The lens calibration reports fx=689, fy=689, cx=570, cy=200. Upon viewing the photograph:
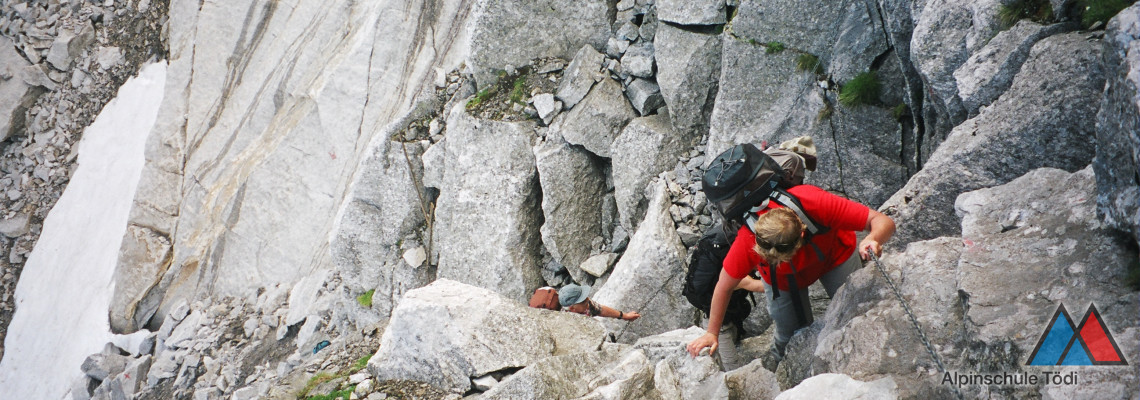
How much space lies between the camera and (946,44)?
8.40 metres

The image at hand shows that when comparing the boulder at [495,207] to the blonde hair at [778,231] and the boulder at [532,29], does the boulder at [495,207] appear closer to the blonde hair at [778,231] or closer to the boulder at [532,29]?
the boulder at [532,29]

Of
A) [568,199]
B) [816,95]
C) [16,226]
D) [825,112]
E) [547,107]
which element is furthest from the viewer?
[16,226]

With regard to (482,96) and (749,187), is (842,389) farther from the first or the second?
(482,96)

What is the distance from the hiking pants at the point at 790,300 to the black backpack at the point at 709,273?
817mm

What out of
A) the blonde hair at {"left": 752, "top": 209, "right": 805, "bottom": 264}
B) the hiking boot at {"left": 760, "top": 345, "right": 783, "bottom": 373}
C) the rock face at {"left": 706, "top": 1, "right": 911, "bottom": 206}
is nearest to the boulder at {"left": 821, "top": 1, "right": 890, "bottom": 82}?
the rock face at {"left": 706, "top": 1, "right": 911, "bottom": 206}

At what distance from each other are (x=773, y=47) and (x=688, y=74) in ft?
5.95

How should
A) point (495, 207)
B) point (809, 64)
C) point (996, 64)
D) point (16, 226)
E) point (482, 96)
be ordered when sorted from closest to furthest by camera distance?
point (996, 64)
point (809, 64)
point (495, 207)
point (482, 96)
point (16, 226)

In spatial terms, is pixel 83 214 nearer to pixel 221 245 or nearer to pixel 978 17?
pixel 221 245

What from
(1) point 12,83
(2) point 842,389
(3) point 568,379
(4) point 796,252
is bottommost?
(3) point 568,379

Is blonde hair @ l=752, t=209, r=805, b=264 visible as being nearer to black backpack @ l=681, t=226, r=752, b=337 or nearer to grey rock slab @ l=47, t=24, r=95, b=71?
black backpack @ l=681, t=226, r=752, b=337

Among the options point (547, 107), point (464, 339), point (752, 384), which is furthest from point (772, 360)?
point (547, 107)

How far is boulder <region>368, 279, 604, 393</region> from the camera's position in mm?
8109

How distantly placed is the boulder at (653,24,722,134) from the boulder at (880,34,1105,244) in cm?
576

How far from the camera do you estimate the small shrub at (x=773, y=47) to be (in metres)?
11.9
